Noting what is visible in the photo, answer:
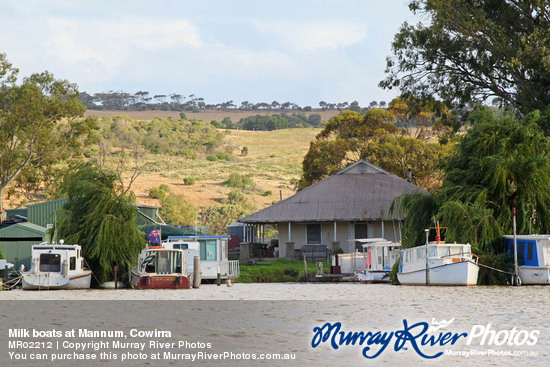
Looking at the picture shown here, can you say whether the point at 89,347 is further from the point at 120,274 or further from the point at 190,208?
the point at 190,208

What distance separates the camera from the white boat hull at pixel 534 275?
36.5 metres

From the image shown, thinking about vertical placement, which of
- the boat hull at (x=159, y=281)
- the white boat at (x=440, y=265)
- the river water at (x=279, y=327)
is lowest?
the river water at (x=279, y=327)

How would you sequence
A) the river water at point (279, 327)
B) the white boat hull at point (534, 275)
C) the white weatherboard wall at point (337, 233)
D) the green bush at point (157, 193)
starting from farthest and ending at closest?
the green bush at point (157, 193) → the white weatherboard wall at point (337, 233) → the white boat hull at point (534, 275) → the river water at point (279, 327)

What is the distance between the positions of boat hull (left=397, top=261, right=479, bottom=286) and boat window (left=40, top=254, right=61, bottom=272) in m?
15.8

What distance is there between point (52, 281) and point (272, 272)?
1200 cm

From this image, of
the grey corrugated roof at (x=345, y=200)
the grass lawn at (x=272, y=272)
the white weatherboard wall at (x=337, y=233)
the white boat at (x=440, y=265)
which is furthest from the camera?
the white weatherboard wall at (x=337, y=233)

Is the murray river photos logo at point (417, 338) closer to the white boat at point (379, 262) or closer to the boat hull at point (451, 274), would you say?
the boat hull at point (451, 274)

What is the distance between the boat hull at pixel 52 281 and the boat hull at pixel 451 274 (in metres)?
14.8

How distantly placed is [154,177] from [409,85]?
63.4 metres

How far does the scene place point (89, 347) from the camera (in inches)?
645

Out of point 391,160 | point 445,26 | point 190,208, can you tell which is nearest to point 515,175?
point 445,26

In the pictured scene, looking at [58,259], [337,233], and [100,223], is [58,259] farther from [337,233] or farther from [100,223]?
[337,233]

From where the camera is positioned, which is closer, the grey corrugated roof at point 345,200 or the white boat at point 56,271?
the white boat at point 56,271

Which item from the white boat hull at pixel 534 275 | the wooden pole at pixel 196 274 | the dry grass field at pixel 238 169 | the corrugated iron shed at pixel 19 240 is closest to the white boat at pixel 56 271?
the wooden pole at pixel 196 274
